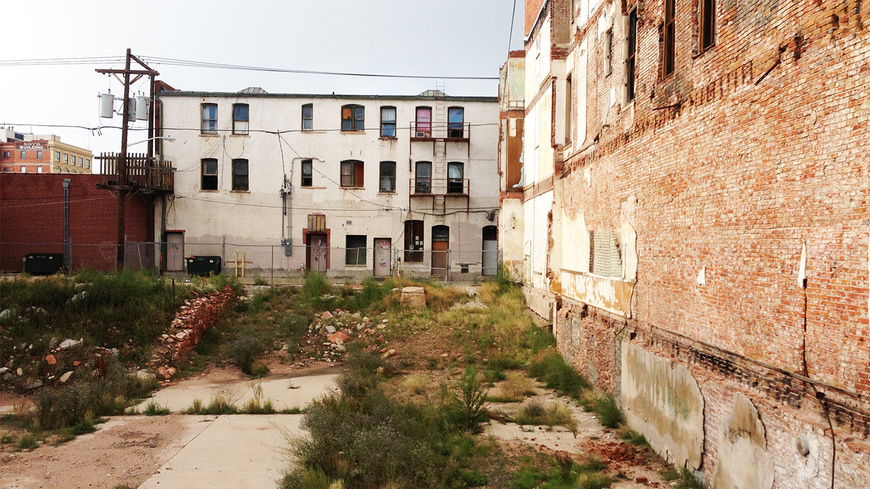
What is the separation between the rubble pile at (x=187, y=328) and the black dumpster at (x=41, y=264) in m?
10.4

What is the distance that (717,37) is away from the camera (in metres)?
7.50

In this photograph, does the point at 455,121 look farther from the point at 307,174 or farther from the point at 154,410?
the point at 154,410

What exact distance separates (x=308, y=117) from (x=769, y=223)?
28.1m

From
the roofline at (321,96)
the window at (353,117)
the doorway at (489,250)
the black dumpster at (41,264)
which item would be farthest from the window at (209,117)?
the doorway at (489,250)


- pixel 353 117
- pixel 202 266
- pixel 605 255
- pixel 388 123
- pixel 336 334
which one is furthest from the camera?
pixel 388 123

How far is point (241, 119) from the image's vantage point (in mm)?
31328

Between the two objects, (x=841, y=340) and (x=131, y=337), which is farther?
(x=131, y=337)

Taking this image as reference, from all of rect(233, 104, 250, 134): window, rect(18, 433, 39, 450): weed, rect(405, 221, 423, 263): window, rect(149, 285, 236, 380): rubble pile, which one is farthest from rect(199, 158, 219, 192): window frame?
rect(18, 433, 39, 450): weed

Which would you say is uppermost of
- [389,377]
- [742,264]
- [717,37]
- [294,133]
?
[294,133]

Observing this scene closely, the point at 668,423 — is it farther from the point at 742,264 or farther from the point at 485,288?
the point at 485,288

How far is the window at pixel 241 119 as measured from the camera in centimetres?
3130

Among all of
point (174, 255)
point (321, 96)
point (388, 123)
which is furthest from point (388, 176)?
point (174, 255)

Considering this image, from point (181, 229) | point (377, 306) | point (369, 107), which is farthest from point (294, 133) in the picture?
point (377, 306)

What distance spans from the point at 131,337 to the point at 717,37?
16.0 m
